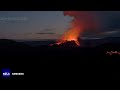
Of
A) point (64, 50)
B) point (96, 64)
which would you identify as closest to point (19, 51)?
point (64, 50)

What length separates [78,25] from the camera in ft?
14.5

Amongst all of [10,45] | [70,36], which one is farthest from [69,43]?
[10,45]

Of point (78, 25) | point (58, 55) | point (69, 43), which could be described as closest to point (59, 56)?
point (58, 55)

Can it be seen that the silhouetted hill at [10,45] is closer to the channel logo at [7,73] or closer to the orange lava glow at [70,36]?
the channel logo at [7,73]

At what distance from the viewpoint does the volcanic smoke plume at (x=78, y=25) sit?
14.3 feet

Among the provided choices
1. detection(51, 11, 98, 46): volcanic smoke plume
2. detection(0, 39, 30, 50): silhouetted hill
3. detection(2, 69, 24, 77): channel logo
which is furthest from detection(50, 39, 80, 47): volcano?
detection(2, 69, 24, 77): channel logo

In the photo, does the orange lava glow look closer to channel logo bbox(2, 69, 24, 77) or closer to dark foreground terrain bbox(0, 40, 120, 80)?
dark foreground terrain bbox(0, 40, 120, 80)

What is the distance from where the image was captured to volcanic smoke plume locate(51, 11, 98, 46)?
436 cm

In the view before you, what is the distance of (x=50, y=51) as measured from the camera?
4375 millimetres

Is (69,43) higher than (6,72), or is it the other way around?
(69,43)

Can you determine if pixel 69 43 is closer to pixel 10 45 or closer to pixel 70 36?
pixel 70 36
